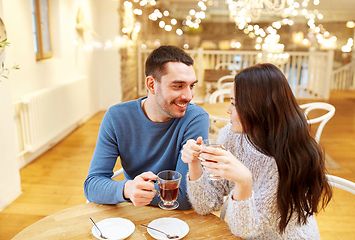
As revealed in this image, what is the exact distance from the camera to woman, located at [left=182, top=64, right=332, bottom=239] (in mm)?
854

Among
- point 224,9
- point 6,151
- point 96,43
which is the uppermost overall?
point 224,9

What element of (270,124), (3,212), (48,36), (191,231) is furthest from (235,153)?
(48,36)

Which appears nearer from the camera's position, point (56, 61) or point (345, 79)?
point (56, 61)

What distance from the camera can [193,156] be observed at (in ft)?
3.10

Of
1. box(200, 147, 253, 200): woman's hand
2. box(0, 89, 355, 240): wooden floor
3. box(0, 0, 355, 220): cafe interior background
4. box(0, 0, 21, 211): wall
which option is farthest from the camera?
box(0, 0, 355, 220): cafe interior background

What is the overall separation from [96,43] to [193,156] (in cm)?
453

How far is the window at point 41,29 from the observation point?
3.46 metres

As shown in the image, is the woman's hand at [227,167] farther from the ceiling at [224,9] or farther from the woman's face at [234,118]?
the ceiling at [224,9]

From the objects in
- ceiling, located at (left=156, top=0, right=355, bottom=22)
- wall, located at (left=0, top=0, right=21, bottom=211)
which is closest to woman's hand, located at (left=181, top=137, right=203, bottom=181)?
wall, located at (left=0, top=0, right=21, bottom=211)

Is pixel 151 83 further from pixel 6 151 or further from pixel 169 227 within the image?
pixel 6 151

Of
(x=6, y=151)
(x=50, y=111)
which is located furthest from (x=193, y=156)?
(x=50, y=111)

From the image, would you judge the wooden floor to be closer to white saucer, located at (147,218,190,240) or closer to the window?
white saucer, located at (147,218,190,240)

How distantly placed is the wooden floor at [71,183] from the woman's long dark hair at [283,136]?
44cm

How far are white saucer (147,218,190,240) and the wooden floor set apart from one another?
28.2 inches
